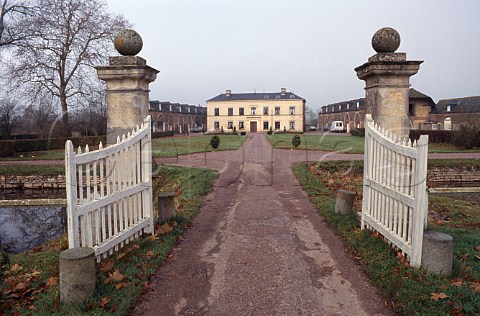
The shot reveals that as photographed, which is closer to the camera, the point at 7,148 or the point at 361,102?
the point at 7,148

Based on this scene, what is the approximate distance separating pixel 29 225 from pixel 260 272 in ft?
25.5

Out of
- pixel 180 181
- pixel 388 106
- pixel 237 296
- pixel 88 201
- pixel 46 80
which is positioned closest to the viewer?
pixel 237 296

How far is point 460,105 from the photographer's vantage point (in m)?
51.2

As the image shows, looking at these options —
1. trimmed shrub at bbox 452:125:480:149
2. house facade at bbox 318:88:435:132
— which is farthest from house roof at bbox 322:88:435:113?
trimmed shrub at bbox 452:125:480:149

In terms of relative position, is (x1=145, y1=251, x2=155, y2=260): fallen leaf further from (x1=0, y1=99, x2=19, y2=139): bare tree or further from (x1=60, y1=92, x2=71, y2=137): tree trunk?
(x1=60, y1=92, x2=71, y2=137): tree trunk

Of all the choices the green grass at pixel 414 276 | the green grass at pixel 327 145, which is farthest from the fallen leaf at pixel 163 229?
the green grass at pixel 327 145

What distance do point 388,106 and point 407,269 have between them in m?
2.91

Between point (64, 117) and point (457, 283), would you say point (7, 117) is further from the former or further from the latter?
point (457, 283)

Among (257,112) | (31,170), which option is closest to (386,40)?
(31,170)

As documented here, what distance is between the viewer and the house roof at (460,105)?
4863cm

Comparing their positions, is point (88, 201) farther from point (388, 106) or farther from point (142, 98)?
point (388, 106)

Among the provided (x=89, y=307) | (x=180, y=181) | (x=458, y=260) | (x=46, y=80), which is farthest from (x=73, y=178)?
(x=46, y=80)

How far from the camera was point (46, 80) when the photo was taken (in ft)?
87.2

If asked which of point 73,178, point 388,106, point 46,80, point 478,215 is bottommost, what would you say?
point 478,215
